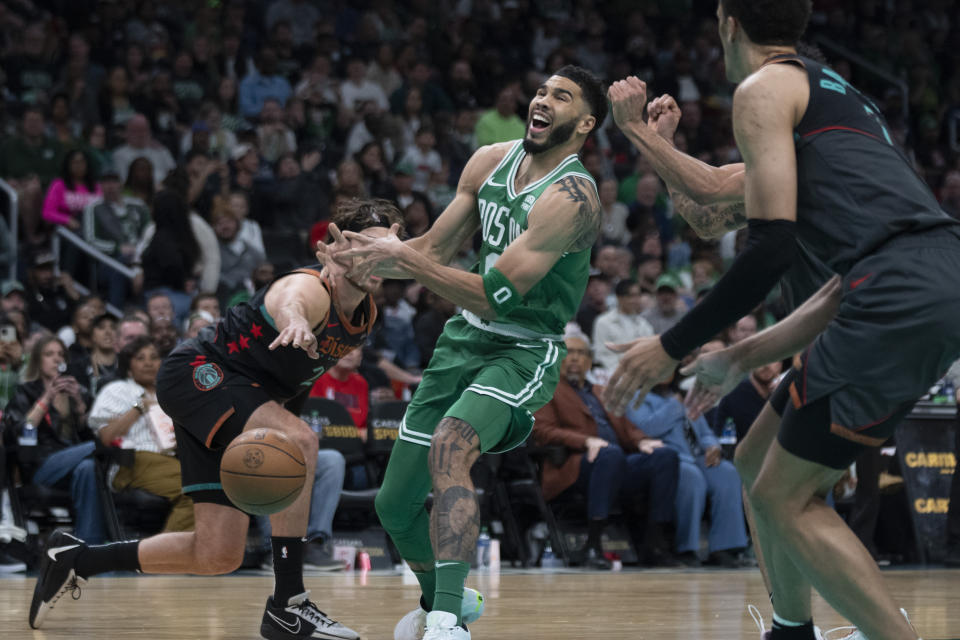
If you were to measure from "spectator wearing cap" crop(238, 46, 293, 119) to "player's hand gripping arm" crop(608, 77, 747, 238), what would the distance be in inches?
430

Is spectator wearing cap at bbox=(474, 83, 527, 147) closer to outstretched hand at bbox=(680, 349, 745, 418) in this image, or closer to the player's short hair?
the player's short hair

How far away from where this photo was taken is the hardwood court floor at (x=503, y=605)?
19.4 ft

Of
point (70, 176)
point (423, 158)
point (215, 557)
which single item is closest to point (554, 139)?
point (215, 557)

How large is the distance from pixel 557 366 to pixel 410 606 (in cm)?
228

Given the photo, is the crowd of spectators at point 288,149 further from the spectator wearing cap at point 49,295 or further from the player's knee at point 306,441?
the player's knee at point 306,441

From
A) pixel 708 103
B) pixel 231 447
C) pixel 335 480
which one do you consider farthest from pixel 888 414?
pixel 708 103

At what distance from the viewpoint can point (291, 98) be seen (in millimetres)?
15039

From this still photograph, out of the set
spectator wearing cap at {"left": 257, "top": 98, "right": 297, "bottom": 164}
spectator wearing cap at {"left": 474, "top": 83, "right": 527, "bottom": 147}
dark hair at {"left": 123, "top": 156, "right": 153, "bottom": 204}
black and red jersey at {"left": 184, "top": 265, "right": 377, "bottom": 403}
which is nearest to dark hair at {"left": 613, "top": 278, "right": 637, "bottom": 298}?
spectator wearing cap at {"left": 474, "top": 83, "right": 527, "bottom": 147}

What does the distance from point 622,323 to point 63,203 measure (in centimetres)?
560

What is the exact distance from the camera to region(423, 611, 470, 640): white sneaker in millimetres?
4711

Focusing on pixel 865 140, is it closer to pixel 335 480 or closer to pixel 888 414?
pixel 888 414

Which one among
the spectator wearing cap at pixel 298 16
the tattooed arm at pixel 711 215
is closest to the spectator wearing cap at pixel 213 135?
the spectator wearing cap at pixel 298 16

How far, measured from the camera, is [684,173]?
15.3 feet

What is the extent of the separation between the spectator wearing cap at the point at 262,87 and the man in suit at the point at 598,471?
6420 mm
